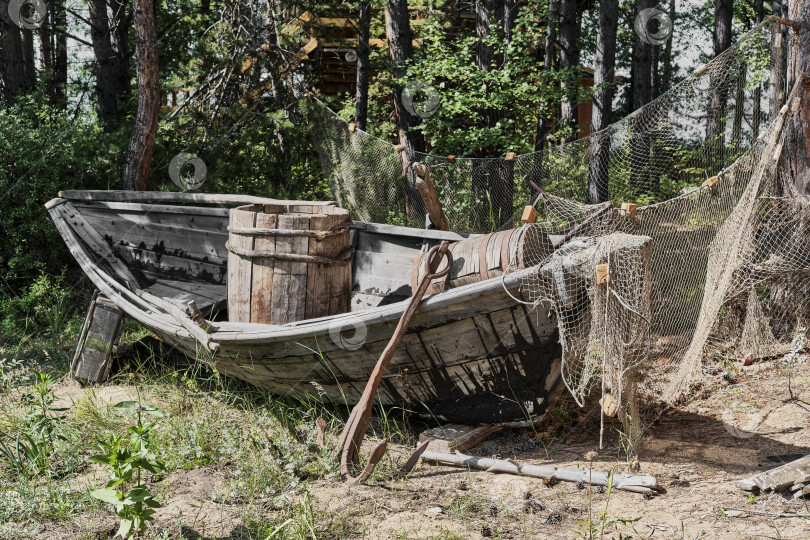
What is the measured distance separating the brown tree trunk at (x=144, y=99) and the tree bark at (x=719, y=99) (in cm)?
620

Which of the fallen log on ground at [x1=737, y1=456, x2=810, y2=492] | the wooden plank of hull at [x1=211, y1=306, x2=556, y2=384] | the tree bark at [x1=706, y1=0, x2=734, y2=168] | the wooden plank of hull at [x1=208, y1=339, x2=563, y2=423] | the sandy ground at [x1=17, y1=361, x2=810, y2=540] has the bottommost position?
the sandy ground at [x1=17, y1=361, x2=810, y2=540]

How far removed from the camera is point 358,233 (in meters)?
6.28

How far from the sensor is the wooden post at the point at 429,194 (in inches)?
253

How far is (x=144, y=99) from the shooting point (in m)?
8.45

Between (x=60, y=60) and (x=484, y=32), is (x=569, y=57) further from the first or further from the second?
(x=60, y=60)

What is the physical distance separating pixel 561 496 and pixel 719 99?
18.0ft

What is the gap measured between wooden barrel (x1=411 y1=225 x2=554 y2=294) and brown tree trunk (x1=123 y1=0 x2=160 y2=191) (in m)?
5.08

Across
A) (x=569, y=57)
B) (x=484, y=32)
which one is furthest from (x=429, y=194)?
(x=569, y=57)

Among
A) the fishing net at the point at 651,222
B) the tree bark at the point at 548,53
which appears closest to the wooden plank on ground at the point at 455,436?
the fishing net at the point at 651,222
